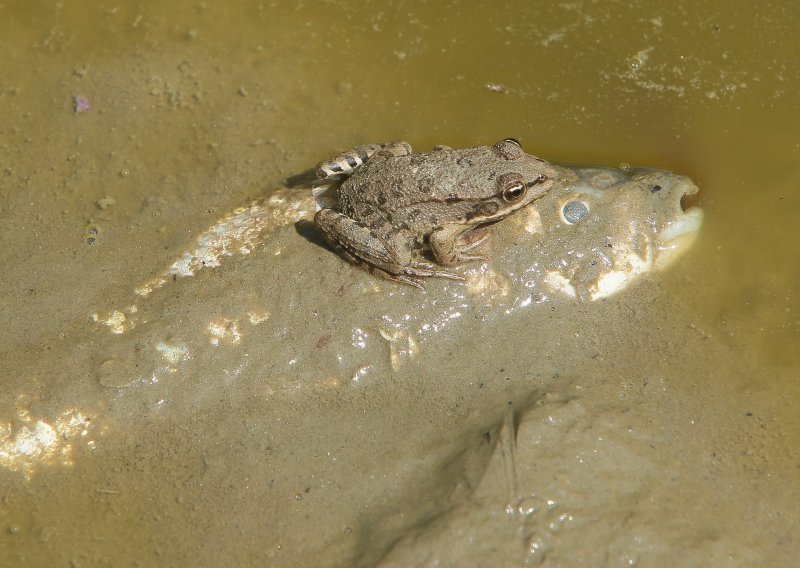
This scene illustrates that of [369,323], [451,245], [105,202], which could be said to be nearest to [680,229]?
[451,245]

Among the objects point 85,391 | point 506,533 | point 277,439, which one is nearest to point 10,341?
point 85,391

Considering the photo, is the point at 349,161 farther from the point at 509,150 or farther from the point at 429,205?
the point at 509,150

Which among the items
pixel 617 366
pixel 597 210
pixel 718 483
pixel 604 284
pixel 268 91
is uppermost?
pixel 268 91

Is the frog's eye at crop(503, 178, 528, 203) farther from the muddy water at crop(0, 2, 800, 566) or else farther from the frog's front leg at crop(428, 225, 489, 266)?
the muddy water at crop(0, 2, 800, 566)

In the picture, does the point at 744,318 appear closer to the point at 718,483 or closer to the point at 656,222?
the point at 656,222

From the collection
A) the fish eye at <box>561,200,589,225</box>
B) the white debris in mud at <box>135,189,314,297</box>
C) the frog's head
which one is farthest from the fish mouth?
the white debris in mud at <box>135,189,314,297</box>

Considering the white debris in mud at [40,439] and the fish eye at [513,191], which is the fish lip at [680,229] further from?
the white debris in mud at [40,439]
